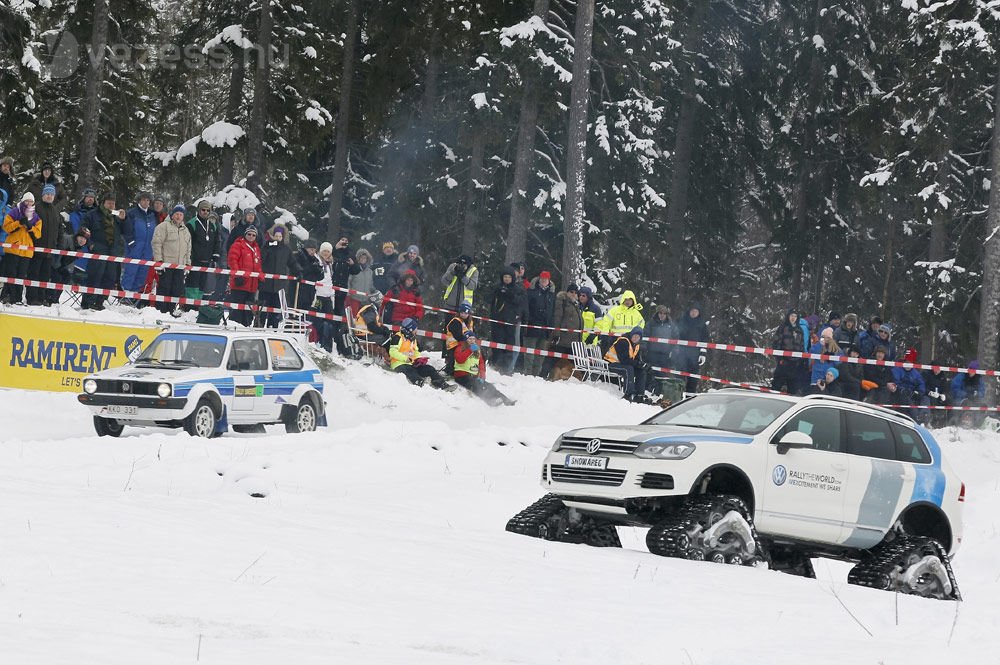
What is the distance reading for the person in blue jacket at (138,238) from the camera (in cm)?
2191

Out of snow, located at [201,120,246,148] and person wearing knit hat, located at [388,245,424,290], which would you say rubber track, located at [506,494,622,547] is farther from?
snow, located at [201,120,246,148]

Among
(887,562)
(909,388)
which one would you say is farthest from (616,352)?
(887,562)

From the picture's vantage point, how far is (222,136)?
111 feet

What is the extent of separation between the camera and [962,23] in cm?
3036

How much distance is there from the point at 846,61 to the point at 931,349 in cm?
941

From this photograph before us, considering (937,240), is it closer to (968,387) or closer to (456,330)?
(968,387)

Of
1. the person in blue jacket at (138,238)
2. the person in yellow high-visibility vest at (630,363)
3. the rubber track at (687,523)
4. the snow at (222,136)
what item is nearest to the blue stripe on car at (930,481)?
the rubber track at (687,523)

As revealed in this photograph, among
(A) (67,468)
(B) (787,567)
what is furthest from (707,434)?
(A) (67,468)

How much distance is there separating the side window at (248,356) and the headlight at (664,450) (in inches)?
341

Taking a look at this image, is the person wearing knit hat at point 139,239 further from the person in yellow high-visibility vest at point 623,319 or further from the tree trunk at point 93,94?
the person in yellow high-visibility vest at point 623,319

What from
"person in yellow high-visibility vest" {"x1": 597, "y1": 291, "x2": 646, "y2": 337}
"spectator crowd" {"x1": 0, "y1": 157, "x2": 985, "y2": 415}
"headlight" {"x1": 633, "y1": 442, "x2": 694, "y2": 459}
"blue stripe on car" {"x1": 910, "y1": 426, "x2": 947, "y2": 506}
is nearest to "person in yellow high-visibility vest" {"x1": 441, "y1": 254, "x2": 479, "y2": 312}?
"spectator crowd" {"x1": 0, "y1": 157, "x2": 985, "y2": 415}

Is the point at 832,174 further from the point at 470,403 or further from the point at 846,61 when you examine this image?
the point at 470,403

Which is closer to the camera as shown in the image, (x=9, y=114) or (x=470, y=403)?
(x=470, y=403)

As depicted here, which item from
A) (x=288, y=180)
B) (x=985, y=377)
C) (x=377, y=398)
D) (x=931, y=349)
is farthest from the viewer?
(x=288, y=180)
